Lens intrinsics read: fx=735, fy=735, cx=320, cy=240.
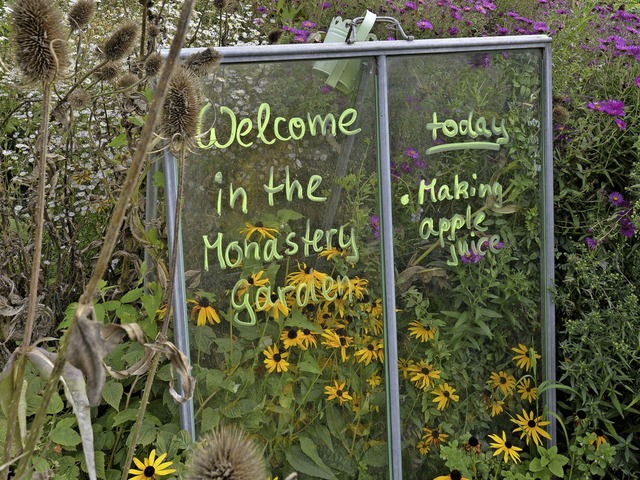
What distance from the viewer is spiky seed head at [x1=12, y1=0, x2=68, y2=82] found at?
772 mm

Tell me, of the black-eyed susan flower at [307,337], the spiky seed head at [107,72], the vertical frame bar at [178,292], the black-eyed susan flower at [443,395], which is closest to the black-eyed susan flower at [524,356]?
the black-eyed susan flower at [443,395]

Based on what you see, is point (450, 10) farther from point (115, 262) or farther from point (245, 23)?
point (115, 262)

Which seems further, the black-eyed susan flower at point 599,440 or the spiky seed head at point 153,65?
the black-eyed susan flower at point 599,440

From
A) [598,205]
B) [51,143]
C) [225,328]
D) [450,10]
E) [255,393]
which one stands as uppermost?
[450,10]

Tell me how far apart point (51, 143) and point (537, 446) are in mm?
1849

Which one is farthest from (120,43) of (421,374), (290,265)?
(421,374)

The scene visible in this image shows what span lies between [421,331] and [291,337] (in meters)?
0.40

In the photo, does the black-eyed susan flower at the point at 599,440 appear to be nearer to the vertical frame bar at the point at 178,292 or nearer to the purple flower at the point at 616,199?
the purple flower at the point at 616,199

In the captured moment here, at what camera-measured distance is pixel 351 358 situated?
2.02 m

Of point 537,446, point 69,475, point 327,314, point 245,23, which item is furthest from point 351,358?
point 245,23

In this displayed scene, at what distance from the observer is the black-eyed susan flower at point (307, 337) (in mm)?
1940

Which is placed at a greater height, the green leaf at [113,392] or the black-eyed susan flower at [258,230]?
the black-eyed susan flower at [258,230]

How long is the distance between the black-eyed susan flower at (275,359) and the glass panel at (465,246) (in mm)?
350

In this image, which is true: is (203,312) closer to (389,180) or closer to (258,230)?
(258,230)
